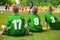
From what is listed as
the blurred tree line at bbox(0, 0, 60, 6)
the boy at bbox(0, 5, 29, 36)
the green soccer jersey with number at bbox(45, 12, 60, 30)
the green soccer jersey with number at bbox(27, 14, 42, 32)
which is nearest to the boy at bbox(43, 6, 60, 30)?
the green soccer jersey with number at bbox(45, 12, 60, 30)

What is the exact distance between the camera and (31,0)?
1170 cm

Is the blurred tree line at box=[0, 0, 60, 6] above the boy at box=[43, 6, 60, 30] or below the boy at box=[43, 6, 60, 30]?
above

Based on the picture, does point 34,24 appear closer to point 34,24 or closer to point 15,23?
point 34,24

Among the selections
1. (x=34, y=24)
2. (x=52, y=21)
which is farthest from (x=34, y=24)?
(x=52, y=21)

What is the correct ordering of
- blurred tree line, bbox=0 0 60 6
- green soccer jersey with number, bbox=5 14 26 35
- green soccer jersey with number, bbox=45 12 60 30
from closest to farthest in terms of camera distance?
1. green soccer jersey with number, bbox=5 14 26 35
2. green soccer jersey with number, bbox=45 12 60 30
3. blurred tree line, bbox=0 0 60 6

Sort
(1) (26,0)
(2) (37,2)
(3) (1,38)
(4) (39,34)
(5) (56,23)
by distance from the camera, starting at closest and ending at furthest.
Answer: (3) (1,38)
(4) (39,34)
(5) (56,23)
(2) (37,2)
(1) (26,0)

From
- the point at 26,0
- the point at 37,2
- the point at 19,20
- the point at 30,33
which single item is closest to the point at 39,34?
the point at 30,33

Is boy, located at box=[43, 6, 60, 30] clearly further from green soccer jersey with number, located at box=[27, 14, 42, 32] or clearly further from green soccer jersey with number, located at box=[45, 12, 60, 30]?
green soccer jersey with number, located at box=[27, 14, 42, 32]

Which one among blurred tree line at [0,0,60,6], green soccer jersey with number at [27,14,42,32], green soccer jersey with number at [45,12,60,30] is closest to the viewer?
green soccer jersey with number at [27,14,42,32]

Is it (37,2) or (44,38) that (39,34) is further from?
(37,2)

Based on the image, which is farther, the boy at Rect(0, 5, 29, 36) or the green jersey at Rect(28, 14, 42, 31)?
the green jersey at Rect(28, 14, 42, 31)

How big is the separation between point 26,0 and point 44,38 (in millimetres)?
8209

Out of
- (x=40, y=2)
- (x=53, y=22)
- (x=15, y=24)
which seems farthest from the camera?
(x=40, y=2)

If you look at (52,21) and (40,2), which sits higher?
(40,2)
